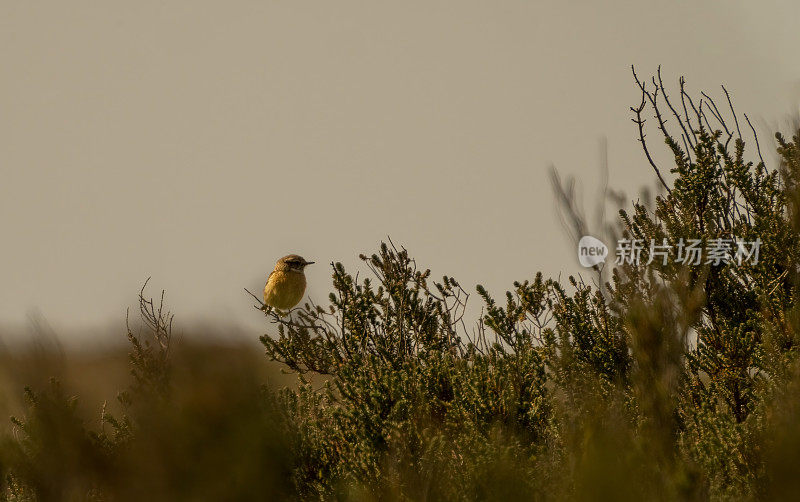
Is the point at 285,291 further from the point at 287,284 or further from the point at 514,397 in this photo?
the point at 514,397

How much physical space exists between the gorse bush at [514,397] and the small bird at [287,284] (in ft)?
6.72

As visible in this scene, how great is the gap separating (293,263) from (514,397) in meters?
4.95

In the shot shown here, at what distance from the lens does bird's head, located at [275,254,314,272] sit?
33.8 ft

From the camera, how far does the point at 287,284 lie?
1006cm

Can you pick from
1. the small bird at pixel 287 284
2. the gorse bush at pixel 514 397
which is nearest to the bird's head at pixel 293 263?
the small bird at pixel 287 284

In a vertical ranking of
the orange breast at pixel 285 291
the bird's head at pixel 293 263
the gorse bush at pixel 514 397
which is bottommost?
the gorse bush at pixel 514 397

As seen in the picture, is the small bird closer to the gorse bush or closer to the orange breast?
the orange breast

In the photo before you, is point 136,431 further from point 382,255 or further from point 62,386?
point 382,255

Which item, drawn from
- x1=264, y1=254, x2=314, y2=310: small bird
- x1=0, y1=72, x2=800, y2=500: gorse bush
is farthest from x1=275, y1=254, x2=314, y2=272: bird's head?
x1=0, y1=72, x2=800, y2=500: gorse bush

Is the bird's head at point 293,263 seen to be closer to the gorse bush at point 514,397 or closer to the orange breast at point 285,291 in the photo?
the orange breast at point 285,291

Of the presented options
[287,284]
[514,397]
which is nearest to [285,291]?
[287,284]

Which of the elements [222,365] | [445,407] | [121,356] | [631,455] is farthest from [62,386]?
[445,407]

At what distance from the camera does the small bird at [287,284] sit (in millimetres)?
10031

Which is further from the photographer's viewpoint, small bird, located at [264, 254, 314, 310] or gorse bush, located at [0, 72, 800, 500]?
small bird, located at [264, 254, 314, 310]
